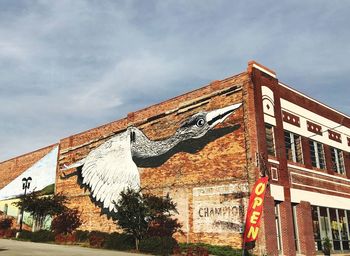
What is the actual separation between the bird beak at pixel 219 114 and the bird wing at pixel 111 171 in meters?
7.34

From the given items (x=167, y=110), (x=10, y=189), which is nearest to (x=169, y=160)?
(x=167, y=110)

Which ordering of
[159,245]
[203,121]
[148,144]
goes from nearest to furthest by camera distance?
[159,245] < [203,121] < [148,144]

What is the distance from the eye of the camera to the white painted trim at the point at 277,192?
2083cm

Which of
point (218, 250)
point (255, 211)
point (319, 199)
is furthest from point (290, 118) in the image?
point (218, 250)

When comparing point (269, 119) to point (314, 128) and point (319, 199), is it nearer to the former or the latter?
point (314, 128)

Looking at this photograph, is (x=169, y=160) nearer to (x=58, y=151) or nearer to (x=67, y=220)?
(x=67, y=220)

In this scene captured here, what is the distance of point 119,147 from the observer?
2947cm

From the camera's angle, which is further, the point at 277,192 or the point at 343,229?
the point at 343,229

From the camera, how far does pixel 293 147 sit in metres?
24.1

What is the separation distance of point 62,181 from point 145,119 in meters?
12.0

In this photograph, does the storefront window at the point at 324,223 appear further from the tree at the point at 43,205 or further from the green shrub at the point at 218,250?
the tree at the point at 43,205

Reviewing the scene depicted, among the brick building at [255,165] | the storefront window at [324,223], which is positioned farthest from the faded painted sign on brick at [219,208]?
the storefront window at [324,223]

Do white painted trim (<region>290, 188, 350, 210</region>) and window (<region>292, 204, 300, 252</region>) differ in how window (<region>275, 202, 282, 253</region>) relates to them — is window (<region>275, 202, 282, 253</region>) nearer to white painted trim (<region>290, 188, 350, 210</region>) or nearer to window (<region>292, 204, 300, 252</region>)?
white painted trim (<region>290, 188, 350, 210</region>)

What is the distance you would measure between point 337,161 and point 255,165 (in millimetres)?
10718
